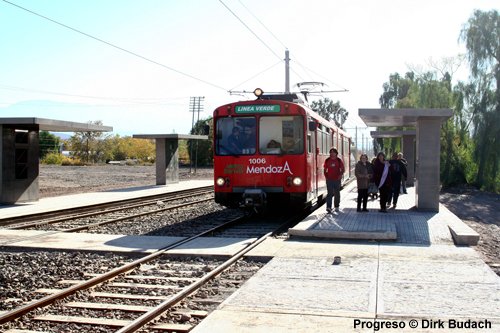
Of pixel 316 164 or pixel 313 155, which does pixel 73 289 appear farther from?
pixel 316 164

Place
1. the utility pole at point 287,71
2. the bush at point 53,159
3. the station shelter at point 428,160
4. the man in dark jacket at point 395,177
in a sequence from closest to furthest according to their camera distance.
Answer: the station shelter at point 428,160 → the man in dark jacket at point 395,177 → the utility pole at point 287,71 → the bush at point 53,159

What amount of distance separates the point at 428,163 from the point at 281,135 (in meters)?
4.50

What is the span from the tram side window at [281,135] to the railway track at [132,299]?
4858 mm

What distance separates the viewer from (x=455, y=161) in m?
32.8

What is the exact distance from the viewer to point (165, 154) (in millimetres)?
30781

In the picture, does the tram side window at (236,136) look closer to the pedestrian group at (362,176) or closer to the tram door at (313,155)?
the tram door at (313,155)

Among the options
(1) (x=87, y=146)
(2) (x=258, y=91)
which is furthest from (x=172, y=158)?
(1) (x=87, y=146)

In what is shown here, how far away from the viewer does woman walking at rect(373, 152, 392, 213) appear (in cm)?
1438

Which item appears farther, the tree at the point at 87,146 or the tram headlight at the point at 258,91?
the tree at the point at 87,146

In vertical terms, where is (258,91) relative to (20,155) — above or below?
above

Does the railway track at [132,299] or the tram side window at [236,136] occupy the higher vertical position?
the tram side window at [236,136]

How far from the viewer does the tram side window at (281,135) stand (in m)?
13.5

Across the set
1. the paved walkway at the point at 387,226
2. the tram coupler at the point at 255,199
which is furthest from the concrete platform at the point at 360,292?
the tram coupler at the point at 255,199

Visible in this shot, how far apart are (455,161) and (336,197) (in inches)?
790
